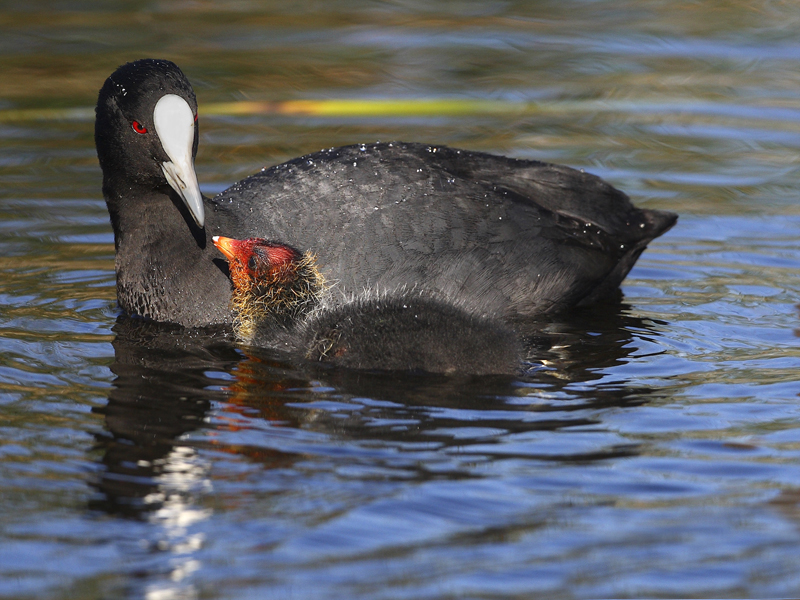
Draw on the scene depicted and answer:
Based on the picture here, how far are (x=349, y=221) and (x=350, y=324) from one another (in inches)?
24.6

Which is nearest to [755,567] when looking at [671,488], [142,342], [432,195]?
[671,488]

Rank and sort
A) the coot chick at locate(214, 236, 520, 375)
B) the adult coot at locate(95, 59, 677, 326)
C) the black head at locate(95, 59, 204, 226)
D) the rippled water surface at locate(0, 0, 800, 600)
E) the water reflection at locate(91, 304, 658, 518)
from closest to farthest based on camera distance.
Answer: the rippled water surface at locate(0, 0, 800, 600) < the water reflection at locate(91, 304, 658, 518) < the coot chick at locate(214, 236, 520, 375) < the black head at locate(95, 59, 204, 226) < the adult coot at locate(95, 59, 677, 326)

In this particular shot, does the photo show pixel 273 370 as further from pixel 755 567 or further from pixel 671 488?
pixel 755 567

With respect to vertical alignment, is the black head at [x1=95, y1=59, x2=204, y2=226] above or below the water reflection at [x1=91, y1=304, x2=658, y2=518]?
above

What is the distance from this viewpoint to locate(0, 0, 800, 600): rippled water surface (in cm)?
292

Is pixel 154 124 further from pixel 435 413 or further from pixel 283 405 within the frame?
pixel 435 413

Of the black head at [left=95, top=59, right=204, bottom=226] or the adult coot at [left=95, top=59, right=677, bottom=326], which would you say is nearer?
the black head at [left=95, top=59, right=204, bottom=226]

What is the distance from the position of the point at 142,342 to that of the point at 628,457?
2244mm

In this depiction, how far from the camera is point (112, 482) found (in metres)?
3.40

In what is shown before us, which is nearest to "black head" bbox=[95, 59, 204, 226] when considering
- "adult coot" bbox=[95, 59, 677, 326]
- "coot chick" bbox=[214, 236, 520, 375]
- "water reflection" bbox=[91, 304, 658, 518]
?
"adult coot" bbox=[95, 59, 677, 326]

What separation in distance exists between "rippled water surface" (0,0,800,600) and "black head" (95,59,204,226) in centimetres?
71

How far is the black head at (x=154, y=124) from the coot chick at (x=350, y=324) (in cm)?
35

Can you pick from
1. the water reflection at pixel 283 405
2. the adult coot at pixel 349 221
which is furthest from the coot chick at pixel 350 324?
the adult coot at pixel 349 221

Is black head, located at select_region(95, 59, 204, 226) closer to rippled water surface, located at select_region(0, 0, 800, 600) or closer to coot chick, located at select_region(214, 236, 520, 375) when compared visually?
coot chick, located at select_region(214, 236, 520, 375)
